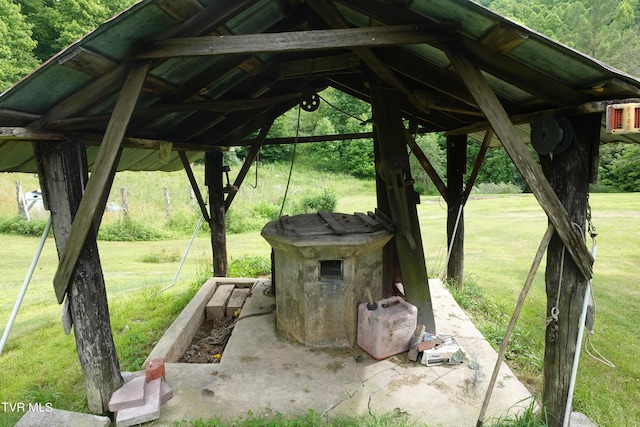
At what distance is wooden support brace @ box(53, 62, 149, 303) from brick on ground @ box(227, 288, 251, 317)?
329cm

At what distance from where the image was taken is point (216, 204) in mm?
6969

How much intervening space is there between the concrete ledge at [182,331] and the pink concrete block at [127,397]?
544 millimetres

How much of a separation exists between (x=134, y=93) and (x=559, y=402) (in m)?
4.38

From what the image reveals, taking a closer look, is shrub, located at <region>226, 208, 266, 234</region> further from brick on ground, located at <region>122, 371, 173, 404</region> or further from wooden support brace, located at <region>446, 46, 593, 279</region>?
wooden support brace, located at <region>446, 46, 593, 279</region>

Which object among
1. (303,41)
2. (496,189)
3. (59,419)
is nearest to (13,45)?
(59,419)

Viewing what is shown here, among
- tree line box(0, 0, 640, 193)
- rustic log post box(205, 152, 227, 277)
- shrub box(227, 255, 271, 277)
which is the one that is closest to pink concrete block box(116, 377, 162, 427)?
rustic log post box(205, 152, 227, 277)

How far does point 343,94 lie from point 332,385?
92.4ft

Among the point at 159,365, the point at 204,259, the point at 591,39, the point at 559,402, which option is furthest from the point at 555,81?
the point at 591,39

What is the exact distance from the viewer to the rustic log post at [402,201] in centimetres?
435

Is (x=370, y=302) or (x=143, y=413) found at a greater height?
(x=370, y=302)

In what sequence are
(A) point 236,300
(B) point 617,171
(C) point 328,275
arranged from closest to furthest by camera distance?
(C) point 328,275 < (A) point 236,300 < (B) point 617,171

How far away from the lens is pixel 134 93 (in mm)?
2771

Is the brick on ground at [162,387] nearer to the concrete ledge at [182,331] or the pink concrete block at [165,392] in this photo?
the pink concrete block at [165,392]
